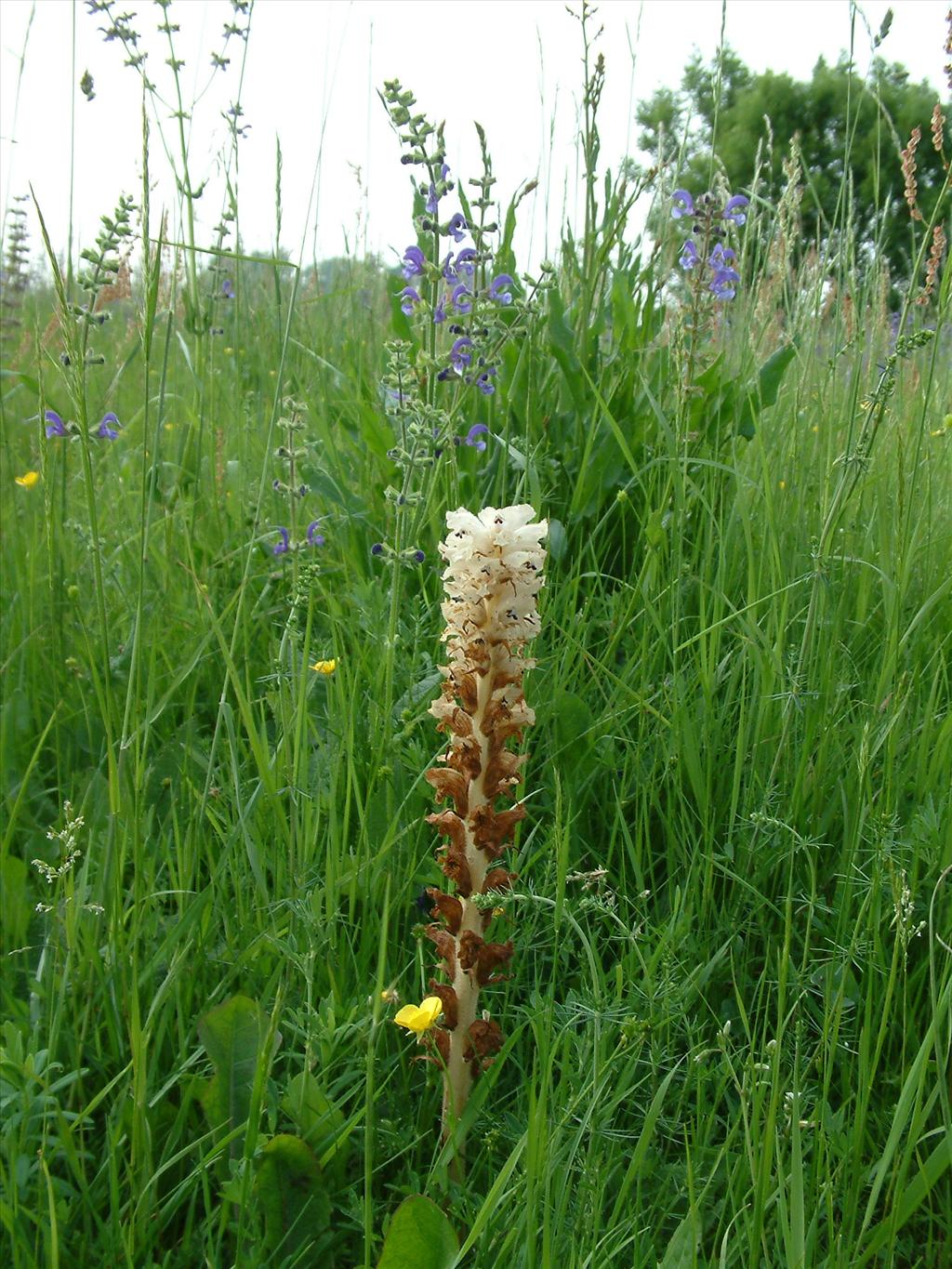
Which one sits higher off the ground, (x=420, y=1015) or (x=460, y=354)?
(x=460, y=354)

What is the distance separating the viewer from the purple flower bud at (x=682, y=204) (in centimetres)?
255

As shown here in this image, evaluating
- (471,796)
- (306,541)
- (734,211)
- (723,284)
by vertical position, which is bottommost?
(471,796)

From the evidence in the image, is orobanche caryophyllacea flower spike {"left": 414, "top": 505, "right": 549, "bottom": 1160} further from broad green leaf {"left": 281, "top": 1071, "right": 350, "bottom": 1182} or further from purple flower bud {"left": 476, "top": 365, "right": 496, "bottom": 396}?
purple flower bud {"left": 476, "top": 365, "right": 496, "bottom": 396}

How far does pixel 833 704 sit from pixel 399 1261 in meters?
1.07

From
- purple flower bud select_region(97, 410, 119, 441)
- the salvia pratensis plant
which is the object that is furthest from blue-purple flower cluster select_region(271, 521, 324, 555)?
the salvia pratensis plant

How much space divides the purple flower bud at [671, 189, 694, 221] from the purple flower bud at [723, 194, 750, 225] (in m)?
0.08

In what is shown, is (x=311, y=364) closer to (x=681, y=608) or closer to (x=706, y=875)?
(x=681, y=608)

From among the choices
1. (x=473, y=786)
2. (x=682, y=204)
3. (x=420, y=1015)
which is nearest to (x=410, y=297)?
(x=682, y=204)

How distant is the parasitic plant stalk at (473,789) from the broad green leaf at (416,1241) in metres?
0.15

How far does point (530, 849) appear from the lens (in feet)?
5.27

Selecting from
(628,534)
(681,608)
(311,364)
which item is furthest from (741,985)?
(311,364)

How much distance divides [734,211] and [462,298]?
0.86 m

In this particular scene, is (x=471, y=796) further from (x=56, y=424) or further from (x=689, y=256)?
(x=689, y=256)

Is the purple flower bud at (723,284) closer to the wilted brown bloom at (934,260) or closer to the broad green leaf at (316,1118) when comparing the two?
the wilted brown bloom at (934,260)
